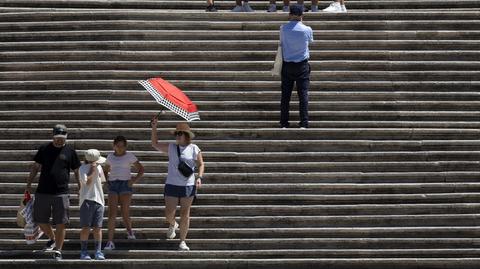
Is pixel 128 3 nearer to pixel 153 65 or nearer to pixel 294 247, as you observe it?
pixel 153 65

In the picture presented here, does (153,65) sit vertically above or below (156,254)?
above

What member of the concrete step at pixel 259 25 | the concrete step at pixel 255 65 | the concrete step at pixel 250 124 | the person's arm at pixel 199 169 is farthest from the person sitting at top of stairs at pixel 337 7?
the person's arm at pixel 199 169

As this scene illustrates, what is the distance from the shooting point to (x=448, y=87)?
61.8 ft

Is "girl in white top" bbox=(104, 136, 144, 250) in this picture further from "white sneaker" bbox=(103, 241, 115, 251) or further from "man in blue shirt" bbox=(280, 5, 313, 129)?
"man in blue shirt" bbox=(280, 5, 313, 129)

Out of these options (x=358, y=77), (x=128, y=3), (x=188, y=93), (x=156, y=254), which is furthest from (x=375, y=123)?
(x=128, y=3)

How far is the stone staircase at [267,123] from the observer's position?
16.3m

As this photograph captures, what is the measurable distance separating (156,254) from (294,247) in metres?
1.64

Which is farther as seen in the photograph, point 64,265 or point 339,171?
point 339,171

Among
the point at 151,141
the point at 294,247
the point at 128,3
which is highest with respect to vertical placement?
the point at 128,3

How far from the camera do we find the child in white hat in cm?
1576

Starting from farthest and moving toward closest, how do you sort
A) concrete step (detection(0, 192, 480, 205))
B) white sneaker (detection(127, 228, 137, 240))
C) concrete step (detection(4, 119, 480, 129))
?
concrete step (detection(4, 119, 480, 129)) → concrete step (detection(0, 192, 480, 205)) → white sneaker (detection(127, 228, 137, 240))

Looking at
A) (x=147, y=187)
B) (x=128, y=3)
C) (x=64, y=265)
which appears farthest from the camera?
(x=128, y=3)

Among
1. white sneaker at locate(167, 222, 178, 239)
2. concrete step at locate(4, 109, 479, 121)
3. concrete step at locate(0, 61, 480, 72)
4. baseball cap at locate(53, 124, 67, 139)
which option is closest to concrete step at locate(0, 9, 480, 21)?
concrete step at locate(0, 61, 480, 72)

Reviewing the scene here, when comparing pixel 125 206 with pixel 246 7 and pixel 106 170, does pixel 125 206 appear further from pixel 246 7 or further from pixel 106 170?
pixel 246 7
